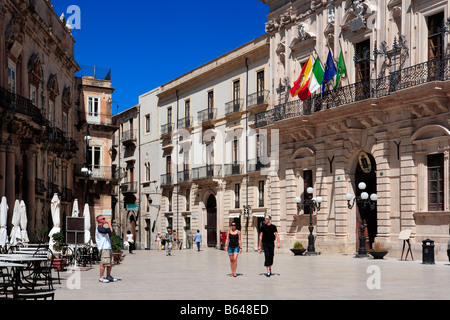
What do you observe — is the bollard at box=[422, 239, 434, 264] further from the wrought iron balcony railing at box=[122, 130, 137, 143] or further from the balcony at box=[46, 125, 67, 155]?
the wrought iron balcony railing at box=[122, 130, 137, 143]

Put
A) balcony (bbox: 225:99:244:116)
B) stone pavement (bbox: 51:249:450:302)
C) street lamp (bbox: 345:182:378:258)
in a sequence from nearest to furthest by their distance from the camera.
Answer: stone pavement (bbox: 51:249:450:302)
street lamp (bbox: 345:182:378:258)
balcony (bbox: 225:99:244:116)

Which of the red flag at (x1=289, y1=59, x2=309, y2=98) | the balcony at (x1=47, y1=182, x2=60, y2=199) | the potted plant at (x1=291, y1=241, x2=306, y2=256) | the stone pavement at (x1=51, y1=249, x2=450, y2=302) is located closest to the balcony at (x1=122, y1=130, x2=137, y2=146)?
the balcony at (x1=47, y1=182, x2=60, y2=199)

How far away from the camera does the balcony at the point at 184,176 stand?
154 feet

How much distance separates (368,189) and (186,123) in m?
20.7

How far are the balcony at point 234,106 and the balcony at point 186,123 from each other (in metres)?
5.20

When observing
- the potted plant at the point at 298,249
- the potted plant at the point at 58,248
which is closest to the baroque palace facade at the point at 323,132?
the potted plant at the point at 298,249

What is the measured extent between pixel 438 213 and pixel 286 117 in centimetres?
1042

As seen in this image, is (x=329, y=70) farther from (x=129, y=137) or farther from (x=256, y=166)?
(x=129, y=137)

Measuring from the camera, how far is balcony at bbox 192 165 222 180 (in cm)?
4319

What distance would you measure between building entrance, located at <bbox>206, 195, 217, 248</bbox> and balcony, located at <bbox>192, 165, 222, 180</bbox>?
4.89 feet
